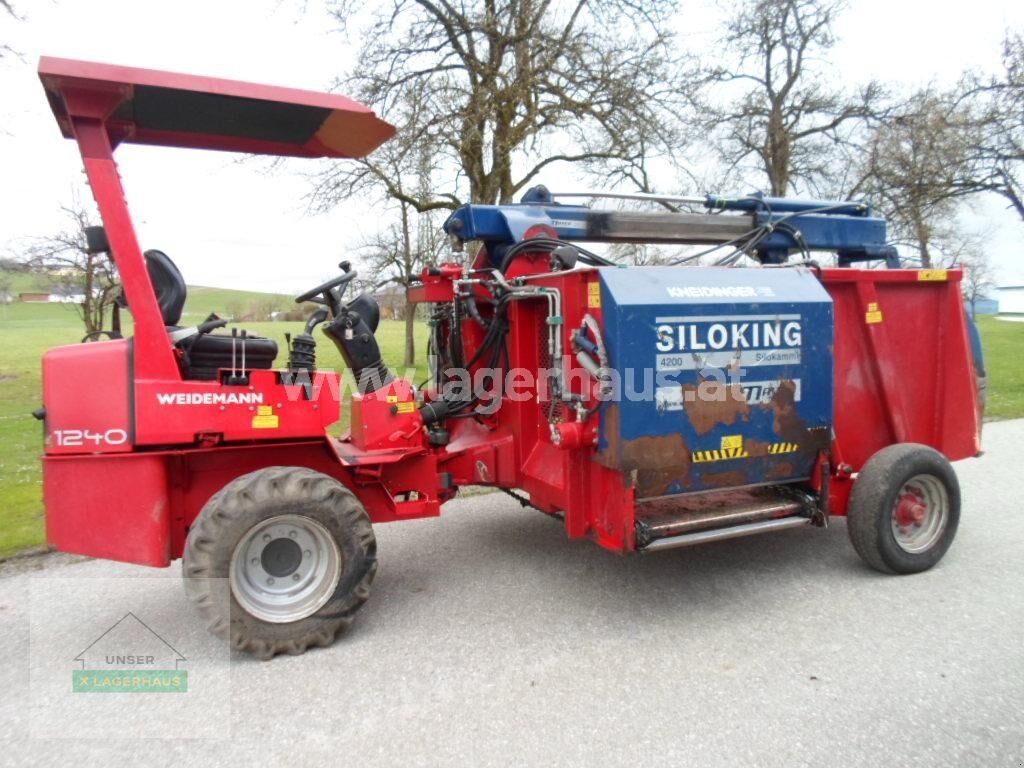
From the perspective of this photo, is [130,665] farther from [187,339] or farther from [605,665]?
[605,665]

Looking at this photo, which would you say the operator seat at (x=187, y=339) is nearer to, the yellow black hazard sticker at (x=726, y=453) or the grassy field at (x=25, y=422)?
the grassy field at (x=25, y=422)

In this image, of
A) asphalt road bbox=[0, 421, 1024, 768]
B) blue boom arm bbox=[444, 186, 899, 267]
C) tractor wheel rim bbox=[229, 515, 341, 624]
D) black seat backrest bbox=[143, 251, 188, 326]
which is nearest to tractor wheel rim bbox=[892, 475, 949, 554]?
asphalt road bbox=[0, 421, 1024, 768]

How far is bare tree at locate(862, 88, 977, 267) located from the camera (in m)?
16.8

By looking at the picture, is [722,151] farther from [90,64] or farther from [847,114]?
[90,64]

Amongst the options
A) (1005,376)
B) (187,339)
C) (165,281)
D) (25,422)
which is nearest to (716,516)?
(187,339)

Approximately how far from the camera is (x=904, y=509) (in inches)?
184

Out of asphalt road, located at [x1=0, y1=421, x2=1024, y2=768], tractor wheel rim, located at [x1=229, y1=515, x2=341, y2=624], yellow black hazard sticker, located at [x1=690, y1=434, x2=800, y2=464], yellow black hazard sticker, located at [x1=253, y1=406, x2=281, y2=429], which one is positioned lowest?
asphalt road, located at [x1=0, y1=421, x2=1024, y2=768]

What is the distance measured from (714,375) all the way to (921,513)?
189 centimetres

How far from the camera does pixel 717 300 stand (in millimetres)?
3994

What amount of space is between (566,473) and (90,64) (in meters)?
3.06

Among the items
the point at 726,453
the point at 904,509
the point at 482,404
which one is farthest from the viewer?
the point at 482,404

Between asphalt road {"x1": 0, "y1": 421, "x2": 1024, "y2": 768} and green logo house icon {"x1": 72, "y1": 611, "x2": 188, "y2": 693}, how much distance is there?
10cm

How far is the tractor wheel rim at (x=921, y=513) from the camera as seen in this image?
15.3ft

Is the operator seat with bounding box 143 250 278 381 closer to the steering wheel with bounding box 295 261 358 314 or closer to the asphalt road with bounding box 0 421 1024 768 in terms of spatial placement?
the steering wheel with bounding box 295 261 358 314
